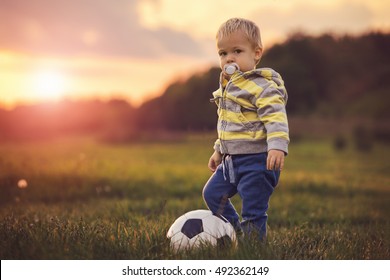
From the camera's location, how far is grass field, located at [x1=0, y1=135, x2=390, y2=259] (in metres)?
3.39

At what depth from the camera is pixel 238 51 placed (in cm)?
372

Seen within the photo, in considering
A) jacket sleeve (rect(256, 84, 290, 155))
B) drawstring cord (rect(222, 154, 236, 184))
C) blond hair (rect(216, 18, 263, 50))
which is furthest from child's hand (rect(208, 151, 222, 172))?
blond hair (rect(216, 18, 263, 50))

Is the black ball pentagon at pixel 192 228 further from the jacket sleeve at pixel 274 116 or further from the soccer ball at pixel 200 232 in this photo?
the jacket sleeve at pixel 274 116

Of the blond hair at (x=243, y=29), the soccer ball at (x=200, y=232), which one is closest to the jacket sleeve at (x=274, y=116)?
the blond hair at (x=243, y=29)

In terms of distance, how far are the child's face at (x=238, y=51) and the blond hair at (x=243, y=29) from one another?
25 millimetres

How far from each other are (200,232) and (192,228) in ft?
0.22

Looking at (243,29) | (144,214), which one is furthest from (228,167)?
(144,214)

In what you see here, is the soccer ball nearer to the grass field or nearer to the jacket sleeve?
the grass field

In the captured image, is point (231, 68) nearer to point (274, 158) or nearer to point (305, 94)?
point (274, 158)

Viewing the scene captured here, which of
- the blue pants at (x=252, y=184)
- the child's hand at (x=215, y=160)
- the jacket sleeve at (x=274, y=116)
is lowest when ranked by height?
the blue pants at (x=252, y=184)

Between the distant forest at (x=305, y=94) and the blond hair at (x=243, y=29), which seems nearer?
the blond hair at (x=243, y=29)

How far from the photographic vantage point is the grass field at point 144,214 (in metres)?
3.39

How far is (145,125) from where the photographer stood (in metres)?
27.4

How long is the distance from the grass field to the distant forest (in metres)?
13.9
